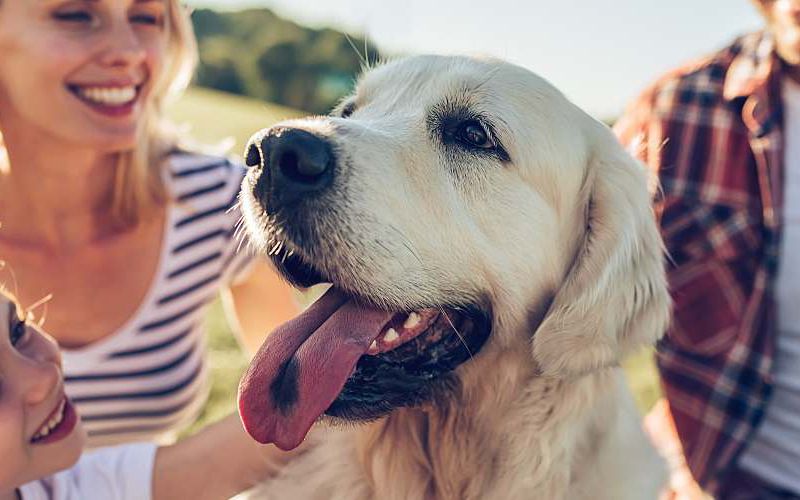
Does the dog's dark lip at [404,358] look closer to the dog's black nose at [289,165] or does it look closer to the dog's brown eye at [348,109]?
the dog's black nose at [289,165]

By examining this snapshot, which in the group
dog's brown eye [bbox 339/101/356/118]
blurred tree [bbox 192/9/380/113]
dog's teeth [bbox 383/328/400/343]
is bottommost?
blurred tree [bbox 192/9/380/113]

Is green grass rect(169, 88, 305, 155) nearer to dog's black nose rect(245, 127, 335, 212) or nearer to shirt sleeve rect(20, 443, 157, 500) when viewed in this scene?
shirt sleeve rect(20, 443, 157, 500)

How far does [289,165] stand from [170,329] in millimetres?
1520

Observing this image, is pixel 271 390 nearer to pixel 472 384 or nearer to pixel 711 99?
pixel 472 384

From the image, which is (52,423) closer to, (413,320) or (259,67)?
(413,320)

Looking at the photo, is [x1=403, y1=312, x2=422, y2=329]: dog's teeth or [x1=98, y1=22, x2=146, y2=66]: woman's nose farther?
[x1=98, y1=22, x2=146, y2=66]: woman's nose

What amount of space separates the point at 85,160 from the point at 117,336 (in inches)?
26.5

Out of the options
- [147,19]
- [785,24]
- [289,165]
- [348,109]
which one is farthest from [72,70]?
[785,24]

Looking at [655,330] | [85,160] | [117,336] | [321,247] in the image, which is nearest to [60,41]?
[85,160]

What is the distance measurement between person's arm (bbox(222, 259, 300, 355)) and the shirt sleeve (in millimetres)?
994

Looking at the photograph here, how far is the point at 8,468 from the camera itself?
1.96m

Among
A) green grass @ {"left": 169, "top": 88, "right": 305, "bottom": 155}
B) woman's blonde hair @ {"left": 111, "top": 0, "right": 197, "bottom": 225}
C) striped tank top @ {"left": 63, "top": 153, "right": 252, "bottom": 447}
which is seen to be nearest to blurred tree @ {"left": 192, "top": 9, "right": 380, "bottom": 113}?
green grass @ {"left": 169, "top": 88, "right": 305, "bottom": 155}

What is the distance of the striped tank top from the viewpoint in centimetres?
304

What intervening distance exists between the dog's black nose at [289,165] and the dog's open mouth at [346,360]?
0.22 m
